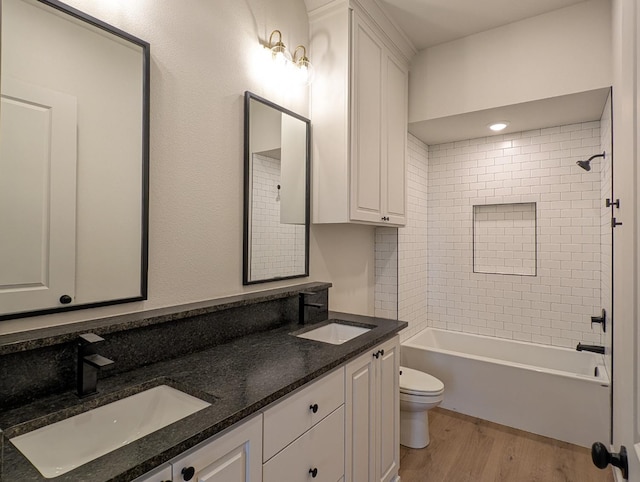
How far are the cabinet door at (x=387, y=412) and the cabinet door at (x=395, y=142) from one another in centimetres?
105

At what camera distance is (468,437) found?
2.58m

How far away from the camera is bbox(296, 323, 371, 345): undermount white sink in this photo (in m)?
2.00

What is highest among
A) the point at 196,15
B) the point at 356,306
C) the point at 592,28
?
the point at 592,28

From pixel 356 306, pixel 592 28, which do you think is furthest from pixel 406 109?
pixel 356 306

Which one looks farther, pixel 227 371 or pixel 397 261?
pixel 397 261

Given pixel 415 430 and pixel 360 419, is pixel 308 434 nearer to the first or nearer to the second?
pixel 360 419

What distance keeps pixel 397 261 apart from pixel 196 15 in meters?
2.26

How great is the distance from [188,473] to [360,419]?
38.3 inches

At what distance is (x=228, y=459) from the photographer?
98 centimetres

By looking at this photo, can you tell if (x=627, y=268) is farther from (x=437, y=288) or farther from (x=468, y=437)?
(x=437, y=288)

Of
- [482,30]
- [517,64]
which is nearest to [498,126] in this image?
[517,64]

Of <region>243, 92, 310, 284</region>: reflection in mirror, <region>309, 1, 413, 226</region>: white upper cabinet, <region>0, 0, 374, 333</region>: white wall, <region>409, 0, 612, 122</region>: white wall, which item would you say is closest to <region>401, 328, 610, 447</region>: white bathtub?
<region>309, 1, 413, 226</region>: white upper cabinet

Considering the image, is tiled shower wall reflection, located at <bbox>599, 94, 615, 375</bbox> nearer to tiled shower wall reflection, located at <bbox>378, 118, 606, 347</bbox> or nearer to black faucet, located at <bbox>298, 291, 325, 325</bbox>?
tiled shower wall reflection, located at <bbox>378, 118, 606, 347</bbox>

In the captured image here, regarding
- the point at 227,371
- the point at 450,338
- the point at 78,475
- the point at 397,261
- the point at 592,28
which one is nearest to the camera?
the point at 78,475
